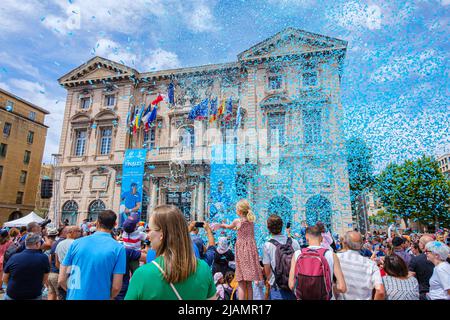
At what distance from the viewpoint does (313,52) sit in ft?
57.6

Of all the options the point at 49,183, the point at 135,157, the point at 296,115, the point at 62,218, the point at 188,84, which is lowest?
the point at 62,218

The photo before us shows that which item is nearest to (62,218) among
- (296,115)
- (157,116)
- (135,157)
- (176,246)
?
(135,157)

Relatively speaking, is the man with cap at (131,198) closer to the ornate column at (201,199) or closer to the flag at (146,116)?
the ornate column at (201,199)

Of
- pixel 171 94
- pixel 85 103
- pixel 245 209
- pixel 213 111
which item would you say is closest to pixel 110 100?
pixel 85 103

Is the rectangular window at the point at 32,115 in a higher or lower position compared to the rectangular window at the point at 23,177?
higher

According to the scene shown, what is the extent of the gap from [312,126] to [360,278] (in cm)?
1548

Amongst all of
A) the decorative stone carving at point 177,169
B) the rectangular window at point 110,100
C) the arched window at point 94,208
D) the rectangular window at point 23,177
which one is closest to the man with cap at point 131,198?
the decorative stone carving at point 177,169

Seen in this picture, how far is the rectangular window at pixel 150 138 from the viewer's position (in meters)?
21.7

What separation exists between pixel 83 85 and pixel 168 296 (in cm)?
2590

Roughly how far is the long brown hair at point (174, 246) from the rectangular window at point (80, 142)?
2366cm

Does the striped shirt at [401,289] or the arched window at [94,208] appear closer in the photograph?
the striped shirt at [401,289]

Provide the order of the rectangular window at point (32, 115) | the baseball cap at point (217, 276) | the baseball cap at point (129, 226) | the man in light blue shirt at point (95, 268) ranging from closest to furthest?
the man in light blue shirt at point (95, 268)
the baseball cap at point (129, 226)
the baseball cap at point (217, 276)
the rectangular window at point (32, 115)

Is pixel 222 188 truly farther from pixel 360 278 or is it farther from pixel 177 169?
pixel 360 278
